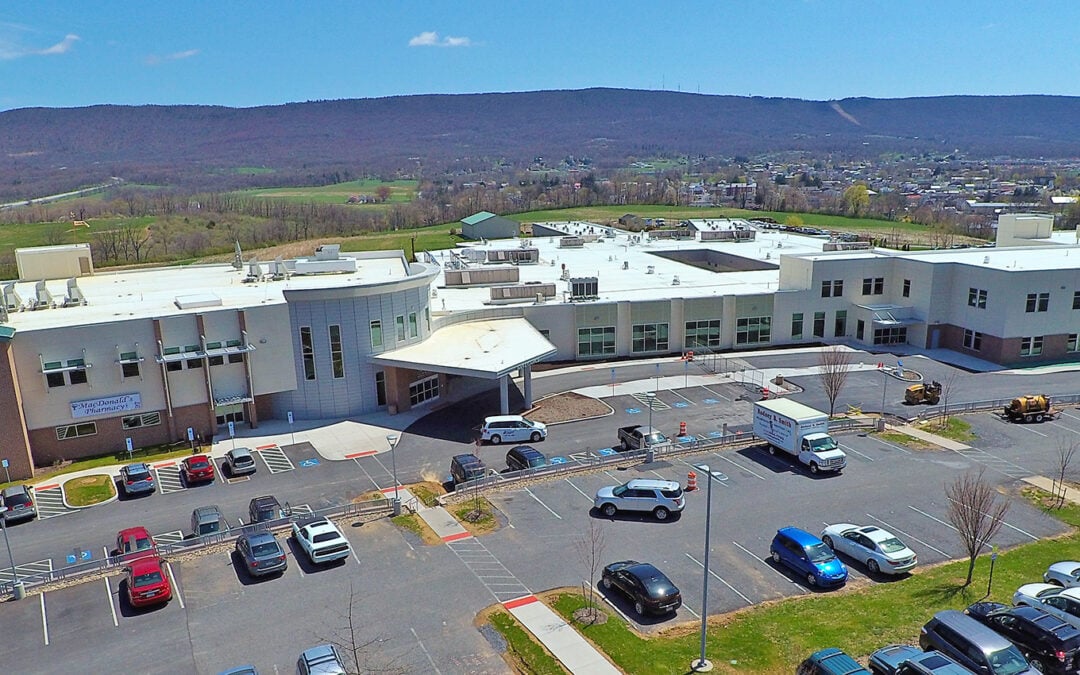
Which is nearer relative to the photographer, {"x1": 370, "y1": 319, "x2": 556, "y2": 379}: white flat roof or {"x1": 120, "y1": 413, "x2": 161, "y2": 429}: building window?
{"x1": 120, "y1": 413, "x2": 161, "y2": 429}: building window

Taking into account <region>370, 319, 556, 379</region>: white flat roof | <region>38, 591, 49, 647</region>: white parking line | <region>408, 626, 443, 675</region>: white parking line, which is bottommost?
<region>38, 591, 49, 647</region>: white parking line

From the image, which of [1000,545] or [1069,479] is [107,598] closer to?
[1000,545]

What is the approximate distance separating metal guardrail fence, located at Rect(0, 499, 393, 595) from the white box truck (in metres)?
21.7

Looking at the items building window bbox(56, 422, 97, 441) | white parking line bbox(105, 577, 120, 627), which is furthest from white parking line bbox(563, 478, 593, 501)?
building window bbox(56, 422, 97, 441)

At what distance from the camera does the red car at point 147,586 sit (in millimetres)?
28812

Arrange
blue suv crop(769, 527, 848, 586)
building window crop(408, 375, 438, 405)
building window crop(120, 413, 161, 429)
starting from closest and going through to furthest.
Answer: blue suv crop(769, 527, 848, 586), building window crop(120, 413, 161, 429), building window crop(408, 375, 438, 405)

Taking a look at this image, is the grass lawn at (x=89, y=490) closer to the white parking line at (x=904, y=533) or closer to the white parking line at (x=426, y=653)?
the white parking line at (x=426, y=653)

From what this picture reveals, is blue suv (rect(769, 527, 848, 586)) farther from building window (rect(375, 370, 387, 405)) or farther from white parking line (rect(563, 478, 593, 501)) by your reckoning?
building window (rect(375, 370, 387, 405))

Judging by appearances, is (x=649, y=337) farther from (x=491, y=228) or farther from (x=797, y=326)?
(x=491, y=228)

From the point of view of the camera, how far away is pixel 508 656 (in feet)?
83.5

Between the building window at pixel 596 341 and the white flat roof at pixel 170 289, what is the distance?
16.5m

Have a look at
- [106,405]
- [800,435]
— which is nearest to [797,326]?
[800,435]

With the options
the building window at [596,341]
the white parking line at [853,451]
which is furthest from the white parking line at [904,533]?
the building window at [596,341]

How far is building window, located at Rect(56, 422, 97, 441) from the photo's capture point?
152 feet
